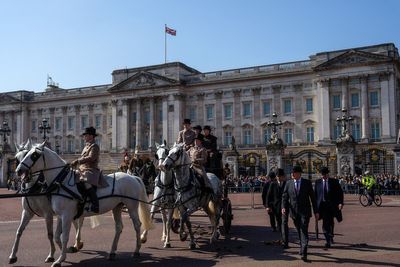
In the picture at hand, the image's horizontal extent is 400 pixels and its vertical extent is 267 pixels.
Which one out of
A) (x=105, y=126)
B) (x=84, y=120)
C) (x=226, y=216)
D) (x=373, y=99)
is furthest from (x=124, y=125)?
(x=226, y=216)

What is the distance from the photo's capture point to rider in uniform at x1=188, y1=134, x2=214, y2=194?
11922 mm

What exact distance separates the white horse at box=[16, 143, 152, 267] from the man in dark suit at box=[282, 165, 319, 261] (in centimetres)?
351

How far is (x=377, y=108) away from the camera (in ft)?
182

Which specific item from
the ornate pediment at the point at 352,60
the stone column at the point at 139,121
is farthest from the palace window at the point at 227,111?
the stone column at the point at 139,121

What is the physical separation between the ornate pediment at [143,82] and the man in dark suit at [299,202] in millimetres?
57139

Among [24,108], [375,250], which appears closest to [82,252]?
[375,250]

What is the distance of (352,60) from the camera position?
56219 mm

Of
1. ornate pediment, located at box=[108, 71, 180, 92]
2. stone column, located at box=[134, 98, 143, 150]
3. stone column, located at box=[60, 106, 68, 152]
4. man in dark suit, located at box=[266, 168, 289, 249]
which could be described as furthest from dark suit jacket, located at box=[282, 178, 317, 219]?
stone column, located at box=[60, 106, 68, 152]

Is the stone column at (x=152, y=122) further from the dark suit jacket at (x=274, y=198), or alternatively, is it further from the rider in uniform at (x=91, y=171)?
A: the rider in uniform at (x=91, y=171)

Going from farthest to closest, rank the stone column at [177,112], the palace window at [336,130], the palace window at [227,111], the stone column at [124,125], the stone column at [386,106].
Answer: the stone column at [124,125] → the stone column at [177,112] → the palace window at [227,111] → the palace window at [336,130] → the stone column at [386,106]

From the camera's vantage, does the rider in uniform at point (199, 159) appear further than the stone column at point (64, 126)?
No

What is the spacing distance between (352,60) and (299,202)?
165 feet

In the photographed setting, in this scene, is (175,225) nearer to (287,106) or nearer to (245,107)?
(287,106)

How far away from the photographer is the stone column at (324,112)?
188ft
